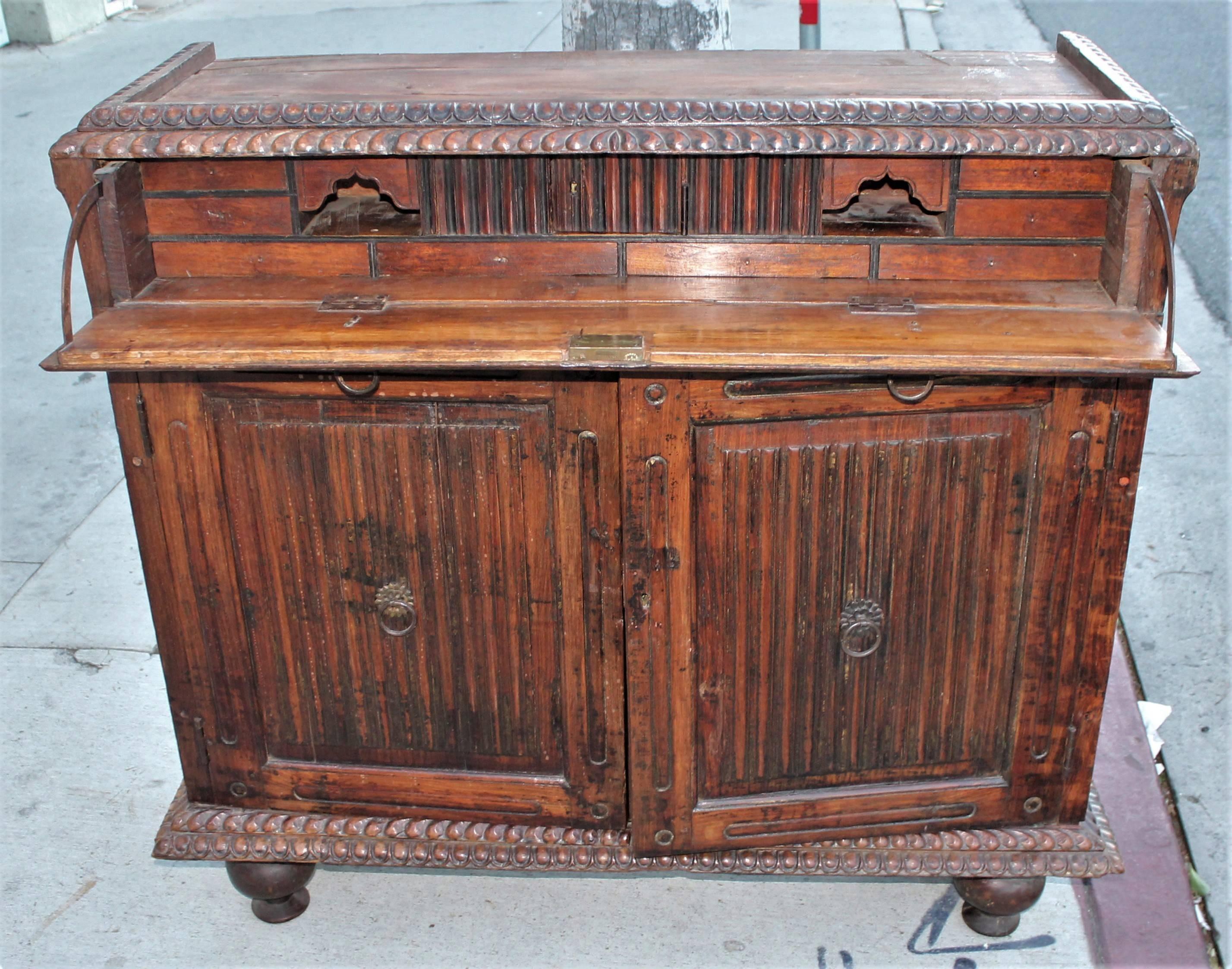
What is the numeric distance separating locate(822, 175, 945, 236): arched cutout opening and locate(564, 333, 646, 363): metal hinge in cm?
41

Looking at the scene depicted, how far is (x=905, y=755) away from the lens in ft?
6.88

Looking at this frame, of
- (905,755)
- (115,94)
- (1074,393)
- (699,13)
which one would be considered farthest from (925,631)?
(699,13)

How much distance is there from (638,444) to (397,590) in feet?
1.52

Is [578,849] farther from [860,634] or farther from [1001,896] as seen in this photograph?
[1001,896]

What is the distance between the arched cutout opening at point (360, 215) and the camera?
1.99 metres

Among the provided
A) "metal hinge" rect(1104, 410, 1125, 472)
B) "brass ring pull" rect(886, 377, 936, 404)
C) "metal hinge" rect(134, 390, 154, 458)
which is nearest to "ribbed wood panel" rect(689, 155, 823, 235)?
"brass ring pull" rect(886, 377, 936, 404)

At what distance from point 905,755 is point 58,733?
6.01 ft

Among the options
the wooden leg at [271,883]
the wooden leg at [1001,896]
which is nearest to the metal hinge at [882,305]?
the wooden leg at [1001,896]

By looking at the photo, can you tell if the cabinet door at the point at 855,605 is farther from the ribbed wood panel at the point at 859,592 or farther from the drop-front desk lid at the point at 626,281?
the drop-front desk lid at the point at 626,281

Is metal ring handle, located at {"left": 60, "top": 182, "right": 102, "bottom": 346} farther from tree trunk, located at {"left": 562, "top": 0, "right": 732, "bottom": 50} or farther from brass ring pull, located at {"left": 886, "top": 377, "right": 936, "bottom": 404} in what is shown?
tree trunk, located at {"left": 562, "top": 0, "right": 732, "bottom": 50}

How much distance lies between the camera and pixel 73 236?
178 centimetres

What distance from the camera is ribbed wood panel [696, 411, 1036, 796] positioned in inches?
73.2

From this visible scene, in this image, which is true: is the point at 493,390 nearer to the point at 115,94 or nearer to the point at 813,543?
the point at 813,543

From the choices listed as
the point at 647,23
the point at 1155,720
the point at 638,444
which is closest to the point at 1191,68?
the point at 647,23
